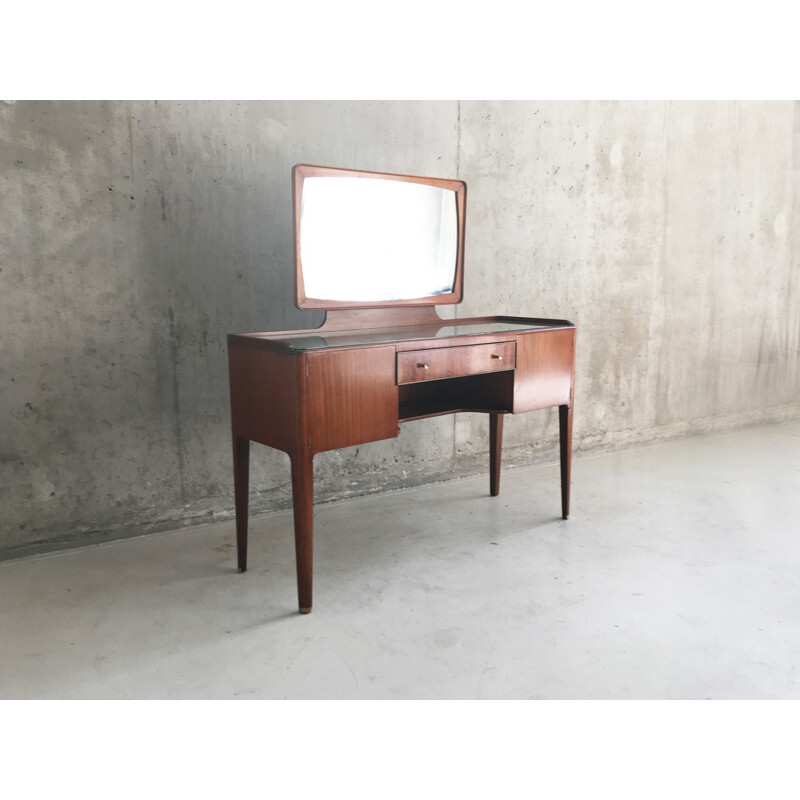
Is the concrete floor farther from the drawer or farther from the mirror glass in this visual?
the mirror glass

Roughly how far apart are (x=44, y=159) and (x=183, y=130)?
482mm

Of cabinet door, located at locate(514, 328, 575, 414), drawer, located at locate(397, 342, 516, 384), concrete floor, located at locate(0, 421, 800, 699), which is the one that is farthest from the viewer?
cabinet door, located at locate(514, 328, 575, 414)

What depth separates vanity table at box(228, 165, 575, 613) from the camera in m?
2.14

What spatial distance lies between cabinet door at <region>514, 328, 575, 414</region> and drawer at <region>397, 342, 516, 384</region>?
74 millimetres

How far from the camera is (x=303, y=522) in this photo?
214 centimetres

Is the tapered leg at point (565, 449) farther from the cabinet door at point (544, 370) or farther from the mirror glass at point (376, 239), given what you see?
the mirror glass at point (376, 239)

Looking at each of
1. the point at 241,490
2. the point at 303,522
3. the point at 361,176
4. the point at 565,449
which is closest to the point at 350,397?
the point at 303,522

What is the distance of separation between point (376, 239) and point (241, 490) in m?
1.03

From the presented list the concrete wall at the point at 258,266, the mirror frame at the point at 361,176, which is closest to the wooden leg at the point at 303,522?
the mirror frame at the point at 361,176

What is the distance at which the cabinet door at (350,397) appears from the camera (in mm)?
2105

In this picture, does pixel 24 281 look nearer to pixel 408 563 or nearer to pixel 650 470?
pixel 408 563

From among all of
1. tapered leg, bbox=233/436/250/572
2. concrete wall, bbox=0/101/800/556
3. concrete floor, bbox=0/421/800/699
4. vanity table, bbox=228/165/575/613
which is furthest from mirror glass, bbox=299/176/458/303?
concrete floor, bbox=0/421/800/699

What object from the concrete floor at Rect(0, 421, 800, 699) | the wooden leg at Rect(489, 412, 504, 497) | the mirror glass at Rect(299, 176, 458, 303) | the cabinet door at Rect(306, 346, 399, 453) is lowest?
the concrete floor at Rect(0, 421, 800, 699)

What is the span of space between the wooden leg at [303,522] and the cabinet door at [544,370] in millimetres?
910
